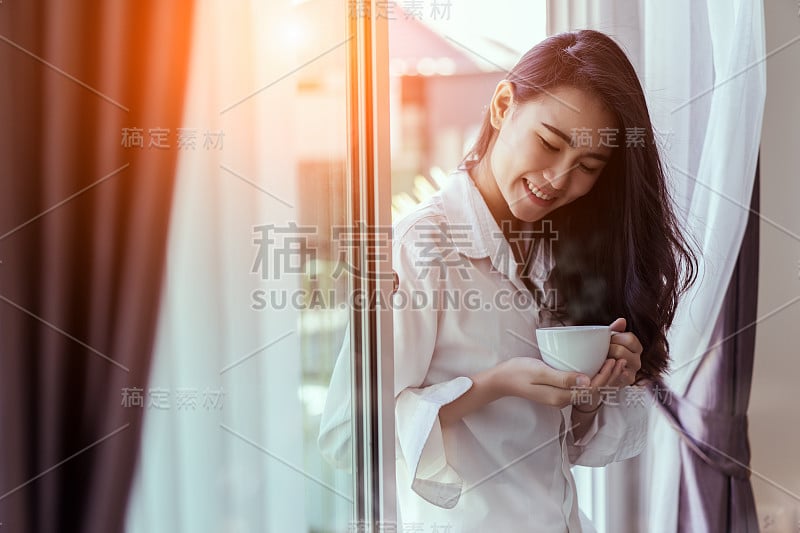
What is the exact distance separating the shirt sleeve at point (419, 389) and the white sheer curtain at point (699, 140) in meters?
0.18

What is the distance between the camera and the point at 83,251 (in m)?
0.77

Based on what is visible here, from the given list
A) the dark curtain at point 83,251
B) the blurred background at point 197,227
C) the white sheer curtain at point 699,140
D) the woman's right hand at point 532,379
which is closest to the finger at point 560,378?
the woman's right hand at point 532,379

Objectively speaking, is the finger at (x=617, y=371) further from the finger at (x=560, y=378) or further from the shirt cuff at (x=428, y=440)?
the shirt cuff at (x=428, y=440)

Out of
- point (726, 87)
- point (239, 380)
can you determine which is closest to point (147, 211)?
point (239, 380)

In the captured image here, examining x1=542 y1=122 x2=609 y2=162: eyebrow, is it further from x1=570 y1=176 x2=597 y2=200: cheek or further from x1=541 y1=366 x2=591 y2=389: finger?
x1=541 y1=366 x2=591 y2=389: finger

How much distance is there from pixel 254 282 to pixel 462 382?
0.84ft

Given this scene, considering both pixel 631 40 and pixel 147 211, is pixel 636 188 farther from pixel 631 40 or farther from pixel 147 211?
pixel 147 211

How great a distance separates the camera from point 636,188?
2.66 feet

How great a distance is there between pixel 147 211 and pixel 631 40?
1.90 feet

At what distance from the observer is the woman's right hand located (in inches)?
30.6

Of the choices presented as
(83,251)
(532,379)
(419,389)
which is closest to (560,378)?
(532,379)

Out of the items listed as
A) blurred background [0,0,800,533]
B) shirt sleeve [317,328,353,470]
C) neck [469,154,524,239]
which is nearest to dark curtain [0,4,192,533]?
blurred background [0,0,800,533]

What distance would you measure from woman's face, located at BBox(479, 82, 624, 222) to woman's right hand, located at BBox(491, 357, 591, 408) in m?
0.16

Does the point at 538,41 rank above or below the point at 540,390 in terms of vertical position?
above
